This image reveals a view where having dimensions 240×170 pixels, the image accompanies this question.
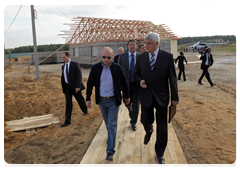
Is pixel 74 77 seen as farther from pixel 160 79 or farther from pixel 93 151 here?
pixel 160 79

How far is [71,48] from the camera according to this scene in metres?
28.2

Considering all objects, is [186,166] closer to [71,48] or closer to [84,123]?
[84,123]

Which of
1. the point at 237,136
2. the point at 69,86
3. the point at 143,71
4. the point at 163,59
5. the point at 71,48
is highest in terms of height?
the point at 71,48

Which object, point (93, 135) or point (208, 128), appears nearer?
point (93, 135)

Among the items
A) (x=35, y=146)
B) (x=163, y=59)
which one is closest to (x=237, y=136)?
(x=163, y=59)

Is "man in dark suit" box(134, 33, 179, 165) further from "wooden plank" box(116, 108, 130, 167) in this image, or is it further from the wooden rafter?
the wooden rafter

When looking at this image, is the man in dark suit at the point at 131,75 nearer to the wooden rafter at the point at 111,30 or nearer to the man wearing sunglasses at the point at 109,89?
the man wearing sunglasses at the point at 109,89

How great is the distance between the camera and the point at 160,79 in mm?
3117

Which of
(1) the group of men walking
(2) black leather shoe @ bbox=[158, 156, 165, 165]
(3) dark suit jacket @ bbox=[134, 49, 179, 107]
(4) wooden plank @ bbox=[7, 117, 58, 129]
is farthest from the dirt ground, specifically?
(3) dark suit jacket @ bbox=[134, 49, 179, 107]

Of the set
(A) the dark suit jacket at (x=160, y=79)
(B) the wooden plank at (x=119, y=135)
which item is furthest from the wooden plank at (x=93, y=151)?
(A) the dark suit jacket at (x=160, y=79)

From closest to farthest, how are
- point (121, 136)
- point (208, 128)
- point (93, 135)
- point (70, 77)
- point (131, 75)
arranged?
point (121, 136), point (131, 75), point (93, 135), point (208, 128), point (70, 77)

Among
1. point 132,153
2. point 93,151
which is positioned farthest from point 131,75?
point 93,151

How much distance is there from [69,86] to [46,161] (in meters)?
2.42

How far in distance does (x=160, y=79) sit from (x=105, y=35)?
64.7 feet
